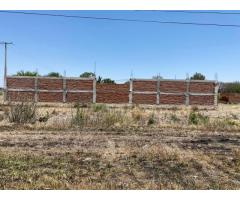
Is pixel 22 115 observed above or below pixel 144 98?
below

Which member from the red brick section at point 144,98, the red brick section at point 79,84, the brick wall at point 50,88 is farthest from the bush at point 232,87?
the brick wall at point 50,88

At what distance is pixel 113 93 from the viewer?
3912 cm

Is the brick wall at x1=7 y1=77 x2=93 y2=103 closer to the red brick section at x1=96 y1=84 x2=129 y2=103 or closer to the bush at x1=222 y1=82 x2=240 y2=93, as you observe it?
the red brick section at x1=96 y1=84 x2=129 y2=103

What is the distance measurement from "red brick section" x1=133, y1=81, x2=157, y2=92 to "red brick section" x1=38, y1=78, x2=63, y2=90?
6218mm

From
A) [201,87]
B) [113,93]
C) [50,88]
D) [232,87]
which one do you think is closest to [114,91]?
[113,93]

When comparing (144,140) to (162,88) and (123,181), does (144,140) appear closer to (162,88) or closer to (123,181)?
(123,181)

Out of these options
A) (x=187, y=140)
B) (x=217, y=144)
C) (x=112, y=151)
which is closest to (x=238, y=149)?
(x=217, y=144)

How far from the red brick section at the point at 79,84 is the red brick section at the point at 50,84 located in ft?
2.15

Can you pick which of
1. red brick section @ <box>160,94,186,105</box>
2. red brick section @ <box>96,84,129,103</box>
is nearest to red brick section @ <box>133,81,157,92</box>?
red brick section @ <box>96,84,129,103</box>

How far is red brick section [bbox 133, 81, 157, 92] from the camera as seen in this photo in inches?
1502

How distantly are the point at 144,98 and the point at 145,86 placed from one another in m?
1.03

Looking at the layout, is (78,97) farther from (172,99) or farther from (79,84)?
(172,99)

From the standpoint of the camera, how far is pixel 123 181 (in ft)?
25.0

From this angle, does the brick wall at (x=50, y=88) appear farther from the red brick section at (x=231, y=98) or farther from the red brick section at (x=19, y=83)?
the red brick section at (x=231, y=98)
